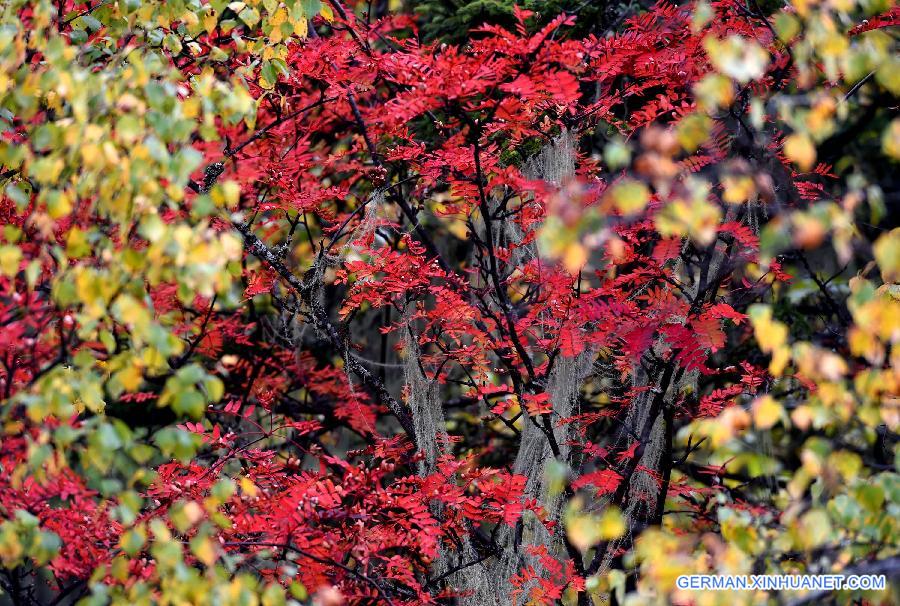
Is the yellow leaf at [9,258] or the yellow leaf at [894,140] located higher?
the yellow leaf at [894,140]

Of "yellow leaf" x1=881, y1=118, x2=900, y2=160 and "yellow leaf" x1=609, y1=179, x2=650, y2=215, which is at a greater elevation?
"yellow leaf" x1=881, y1=118, x2=900, y2=160

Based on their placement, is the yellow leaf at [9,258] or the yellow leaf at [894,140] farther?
the yellow leaf at [9,258]

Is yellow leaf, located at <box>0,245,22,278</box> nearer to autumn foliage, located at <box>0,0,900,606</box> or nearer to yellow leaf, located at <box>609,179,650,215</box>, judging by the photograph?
autumn foliage, located at <box>0,0,900,606</box>

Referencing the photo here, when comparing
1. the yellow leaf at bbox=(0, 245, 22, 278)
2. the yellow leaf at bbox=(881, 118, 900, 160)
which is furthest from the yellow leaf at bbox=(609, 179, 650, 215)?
the yellow leaf at bbox=(0, 245, 22, 278)

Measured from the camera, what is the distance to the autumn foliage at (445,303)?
2473 mm

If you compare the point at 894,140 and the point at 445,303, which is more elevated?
the point at 894,140

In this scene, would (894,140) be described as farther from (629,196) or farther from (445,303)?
(445,303)

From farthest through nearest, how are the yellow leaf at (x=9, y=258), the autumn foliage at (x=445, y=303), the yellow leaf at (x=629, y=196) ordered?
the yellow leaf at (x=9, y=258)
the autumn foliage at (x=445, y=303)
the yellow leaf at (x=629, y=196)

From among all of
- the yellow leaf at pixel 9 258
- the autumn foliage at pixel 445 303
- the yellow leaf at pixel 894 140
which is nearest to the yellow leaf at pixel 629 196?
the autumn foliage at pixel 445 303

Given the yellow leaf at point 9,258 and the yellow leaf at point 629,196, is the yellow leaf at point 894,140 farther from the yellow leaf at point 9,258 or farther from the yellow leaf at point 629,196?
the yellow leaf at point 9,258

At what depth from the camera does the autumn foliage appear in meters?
2.47

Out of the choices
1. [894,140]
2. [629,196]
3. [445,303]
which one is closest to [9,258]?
[629,196]

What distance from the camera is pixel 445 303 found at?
448 cm

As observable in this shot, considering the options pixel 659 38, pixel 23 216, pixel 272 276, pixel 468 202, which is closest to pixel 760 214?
pixel 659 38
